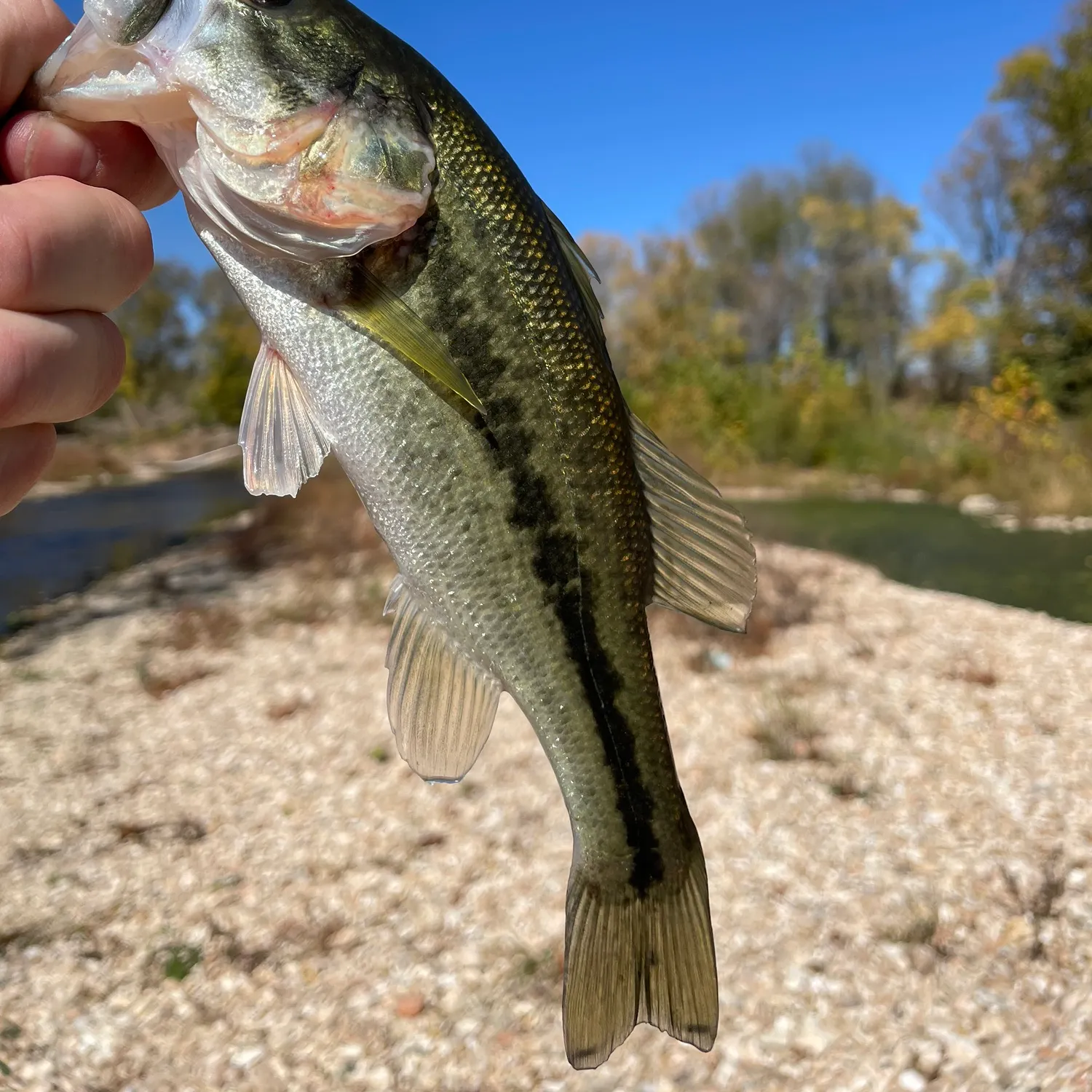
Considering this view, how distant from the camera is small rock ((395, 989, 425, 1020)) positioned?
13.1ft

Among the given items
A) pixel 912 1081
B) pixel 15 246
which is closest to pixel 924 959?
pixel 912 1081

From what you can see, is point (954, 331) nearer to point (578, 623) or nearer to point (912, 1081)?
point (912, 1081)

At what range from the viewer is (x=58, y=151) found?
1.54m

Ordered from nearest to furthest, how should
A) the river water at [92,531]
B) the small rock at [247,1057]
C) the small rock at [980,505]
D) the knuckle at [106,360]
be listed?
1. the knuckle at [106,360]
2. the small rock at [247,1057]
3. the river water at [92,531]
4. the small rock at [980,505]

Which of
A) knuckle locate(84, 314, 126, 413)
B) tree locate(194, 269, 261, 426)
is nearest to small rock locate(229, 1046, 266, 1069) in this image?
knuckle locate(84, 314, 126, 413)

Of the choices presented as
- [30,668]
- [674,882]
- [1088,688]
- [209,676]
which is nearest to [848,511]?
[1088,688]

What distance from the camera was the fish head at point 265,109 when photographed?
139cm

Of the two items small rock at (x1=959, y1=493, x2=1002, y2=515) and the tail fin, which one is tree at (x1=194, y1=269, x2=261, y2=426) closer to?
small rock at (x1=959, y1=493, x2=1002, y2=515)

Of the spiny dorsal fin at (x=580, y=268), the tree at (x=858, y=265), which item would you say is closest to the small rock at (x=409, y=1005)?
the spiny dorsal fin at (x=580, y=268)

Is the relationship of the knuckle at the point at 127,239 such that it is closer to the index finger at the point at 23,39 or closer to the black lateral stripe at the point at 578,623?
the index finger at the point at 23,39

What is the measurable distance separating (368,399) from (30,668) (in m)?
9.27

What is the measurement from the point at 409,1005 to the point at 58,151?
3847 millimetres

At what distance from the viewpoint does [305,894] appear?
490 cm

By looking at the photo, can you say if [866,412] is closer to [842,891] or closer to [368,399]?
[842,891]
